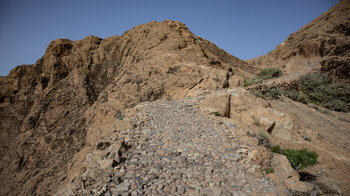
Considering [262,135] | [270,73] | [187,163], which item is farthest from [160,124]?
[270,73]

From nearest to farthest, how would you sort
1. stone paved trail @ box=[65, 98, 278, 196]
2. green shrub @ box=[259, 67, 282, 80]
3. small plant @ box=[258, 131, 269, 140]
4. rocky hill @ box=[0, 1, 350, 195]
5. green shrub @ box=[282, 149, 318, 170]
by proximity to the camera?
stone paved trail @ box=[65, 98, 278, 196] → rocky hill @ box=[0, 1, 350, 195] → green shrub @ box=[282, 149, 318, 170] → small plant @ box=[258, 131, 269, 140] → green shrub @ box=[259, 67, 282, 80]

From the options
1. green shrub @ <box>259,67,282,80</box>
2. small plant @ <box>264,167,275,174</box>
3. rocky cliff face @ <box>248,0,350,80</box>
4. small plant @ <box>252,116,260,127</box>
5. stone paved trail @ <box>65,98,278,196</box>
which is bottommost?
small plant @ <box>264,167,275,174</box>

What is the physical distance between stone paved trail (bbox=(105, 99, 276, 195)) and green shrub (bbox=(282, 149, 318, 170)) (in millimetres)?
1402

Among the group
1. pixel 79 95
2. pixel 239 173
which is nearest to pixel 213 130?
pixel 239 173

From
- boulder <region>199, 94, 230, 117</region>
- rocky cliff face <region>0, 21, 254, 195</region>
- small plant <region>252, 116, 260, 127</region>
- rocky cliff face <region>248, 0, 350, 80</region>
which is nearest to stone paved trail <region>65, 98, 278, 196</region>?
boulder <region>199, 94, 230, 117</region>

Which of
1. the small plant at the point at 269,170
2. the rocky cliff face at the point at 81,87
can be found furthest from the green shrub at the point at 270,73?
the small plant at the point at 269,170

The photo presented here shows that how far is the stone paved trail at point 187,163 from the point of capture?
9.46 ft

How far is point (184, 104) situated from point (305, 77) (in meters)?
10.2

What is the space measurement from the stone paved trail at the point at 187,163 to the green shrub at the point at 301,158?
4.60 ft

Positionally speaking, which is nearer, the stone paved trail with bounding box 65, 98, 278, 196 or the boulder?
the stone paved trail with bounding box 65, 98, 278, 196

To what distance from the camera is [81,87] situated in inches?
459

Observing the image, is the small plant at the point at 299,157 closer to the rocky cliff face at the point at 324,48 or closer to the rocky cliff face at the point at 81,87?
the rocky cliff face at the point at 81,87

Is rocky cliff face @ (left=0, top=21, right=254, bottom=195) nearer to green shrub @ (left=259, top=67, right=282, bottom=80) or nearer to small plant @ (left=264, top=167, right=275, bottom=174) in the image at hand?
green shrub @ (left=259, top=67, right=282, bottom=80)

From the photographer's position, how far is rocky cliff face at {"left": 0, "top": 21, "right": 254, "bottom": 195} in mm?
8586
